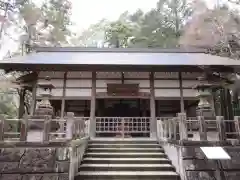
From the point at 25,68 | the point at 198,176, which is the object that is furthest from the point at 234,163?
the point at 25,68

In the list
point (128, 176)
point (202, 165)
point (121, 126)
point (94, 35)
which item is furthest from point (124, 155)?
point (94, 35)

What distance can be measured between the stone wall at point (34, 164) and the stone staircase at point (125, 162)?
850mm

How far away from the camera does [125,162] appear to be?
704 centimetres

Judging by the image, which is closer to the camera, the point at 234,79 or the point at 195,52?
the point at 234,79

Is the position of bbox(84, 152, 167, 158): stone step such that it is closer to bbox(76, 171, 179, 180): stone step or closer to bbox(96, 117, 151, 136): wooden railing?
bbox(76, 171, 179, 180): stone step

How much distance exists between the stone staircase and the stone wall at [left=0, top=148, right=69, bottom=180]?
85 cm

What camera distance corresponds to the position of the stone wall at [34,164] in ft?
18.4

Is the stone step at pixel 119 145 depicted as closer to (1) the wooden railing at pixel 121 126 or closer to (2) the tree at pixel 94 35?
(1) the wooden railing at pixel 121 126

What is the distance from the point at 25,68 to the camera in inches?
404

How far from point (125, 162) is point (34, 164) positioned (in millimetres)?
2814

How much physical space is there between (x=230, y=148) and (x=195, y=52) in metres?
9.89

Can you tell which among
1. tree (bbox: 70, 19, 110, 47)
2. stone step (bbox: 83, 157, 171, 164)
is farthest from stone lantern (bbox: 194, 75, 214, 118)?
tree (bbox: 70, 19, 110, 47)

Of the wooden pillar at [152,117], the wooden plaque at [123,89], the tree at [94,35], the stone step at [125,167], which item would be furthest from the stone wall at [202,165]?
the tree at [94,35]

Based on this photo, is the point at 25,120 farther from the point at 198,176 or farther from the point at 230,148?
the point at 230,148
